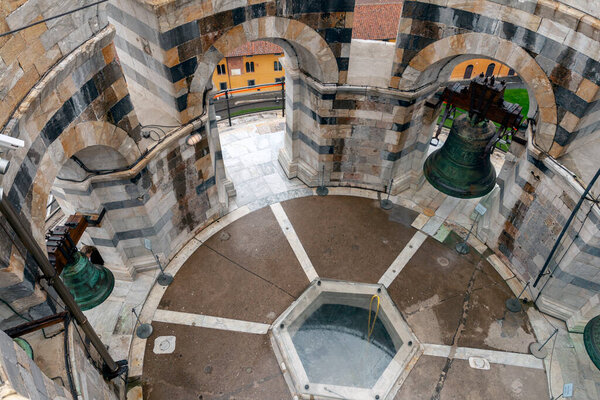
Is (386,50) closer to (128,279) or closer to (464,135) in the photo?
(464,135)

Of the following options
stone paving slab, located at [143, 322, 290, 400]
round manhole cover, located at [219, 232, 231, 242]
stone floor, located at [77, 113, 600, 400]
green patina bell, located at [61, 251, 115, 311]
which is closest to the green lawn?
stone floor, located at [77, 113, 600, 400]

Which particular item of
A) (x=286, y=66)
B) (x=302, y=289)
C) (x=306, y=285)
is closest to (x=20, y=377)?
(x=302, y=289)

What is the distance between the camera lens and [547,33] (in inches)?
420

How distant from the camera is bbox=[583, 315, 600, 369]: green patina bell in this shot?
8047 millimetres

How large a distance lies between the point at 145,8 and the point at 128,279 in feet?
28.6

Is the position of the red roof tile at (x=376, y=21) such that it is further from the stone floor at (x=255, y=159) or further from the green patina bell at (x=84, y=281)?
the green patina bell at (x=84, y=281)

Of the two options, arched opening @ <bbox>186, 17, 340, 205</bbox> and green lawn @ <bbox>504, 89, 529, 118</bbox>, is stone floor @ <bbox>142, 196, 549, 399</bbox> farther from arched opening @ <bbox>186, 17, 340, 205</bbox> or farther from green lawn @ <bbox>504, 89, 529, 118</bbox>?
green lawn @ <bbox>504, 89, 529, 118</bbox>

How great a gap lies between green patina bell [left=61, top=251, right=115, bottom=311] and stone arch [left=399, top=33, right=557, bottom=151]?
10806 millimetres

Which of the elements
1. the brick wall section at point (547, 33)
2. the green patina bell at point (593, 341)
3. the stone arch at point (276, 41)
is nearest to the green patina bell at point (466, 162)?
the brick wall section at point (547, 33)

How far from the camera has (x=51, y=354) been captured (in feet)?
23.5

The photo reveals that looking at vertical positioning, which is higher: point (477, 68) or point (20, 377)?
point (20, 377)

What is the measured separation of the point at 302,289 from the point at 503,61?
9390 millimetres

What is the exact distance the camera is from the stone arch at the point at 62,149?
8.44 metres

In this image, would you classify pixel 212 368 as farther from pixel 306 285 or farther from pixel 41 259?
pixel 41 259
